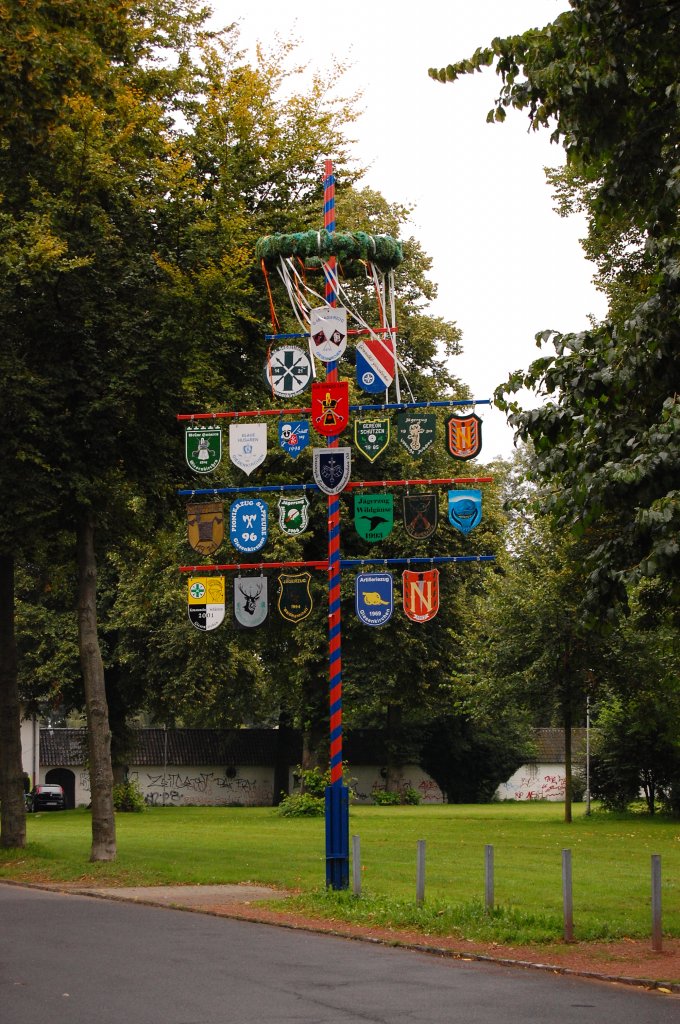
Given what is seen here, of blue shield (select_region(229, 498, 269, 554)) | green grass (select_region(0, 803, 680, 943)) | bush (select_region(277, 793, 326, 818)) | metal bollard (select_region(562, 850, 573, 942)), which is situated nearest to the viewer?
metal bollard (select_region(562, 850, 573, 942))

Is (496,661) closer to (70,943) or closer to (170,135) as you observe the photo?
(170,135)

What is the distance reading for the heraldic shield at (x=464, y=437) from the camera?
2003 centimetres

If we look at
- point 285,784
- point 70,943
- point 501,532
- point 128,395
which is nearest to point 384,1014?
point 70,943

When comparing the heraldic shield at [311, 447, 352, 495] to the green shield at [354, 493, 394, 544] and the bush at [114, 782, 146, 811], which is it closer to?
the green shield at [354, 493, 394, 544]

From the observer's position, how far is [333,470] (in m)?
19.0

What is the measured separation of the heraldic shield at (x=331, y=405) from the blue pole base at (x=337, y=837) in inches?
192

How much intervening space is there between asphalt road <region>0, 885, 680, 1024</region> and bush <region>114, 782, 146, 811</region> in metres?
36.8

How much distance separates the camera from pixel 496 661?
3956 centimetres

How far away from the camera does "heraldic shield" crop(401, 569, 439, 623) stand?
66.3 ft

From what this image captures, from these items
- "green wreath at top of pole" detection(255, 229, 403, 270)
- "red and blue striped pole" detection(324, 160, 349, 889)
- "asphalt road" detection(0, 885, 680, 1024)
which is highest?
"green wreath at top of pole" detection(255, 229, 403, 270)

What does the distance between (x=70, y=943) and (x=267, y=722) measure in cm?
8175

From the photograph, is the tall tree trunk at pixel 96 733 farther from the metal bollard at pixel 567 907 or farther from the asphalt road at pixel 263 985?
the metal bollard at pixel 567 907

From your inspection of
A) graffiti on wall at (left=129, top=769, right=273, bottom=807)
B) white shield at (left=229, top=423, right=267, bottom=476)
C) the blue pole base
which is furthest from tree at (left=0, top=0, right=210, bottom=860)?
graffiti on wall at (left=129, top=769, right=273, bottom=807)

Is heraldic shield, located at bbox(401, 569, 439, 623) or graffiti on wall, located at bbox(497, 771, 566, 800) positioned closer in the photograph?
heraldic shield, located at bbox(401, 569, 439, 623)
